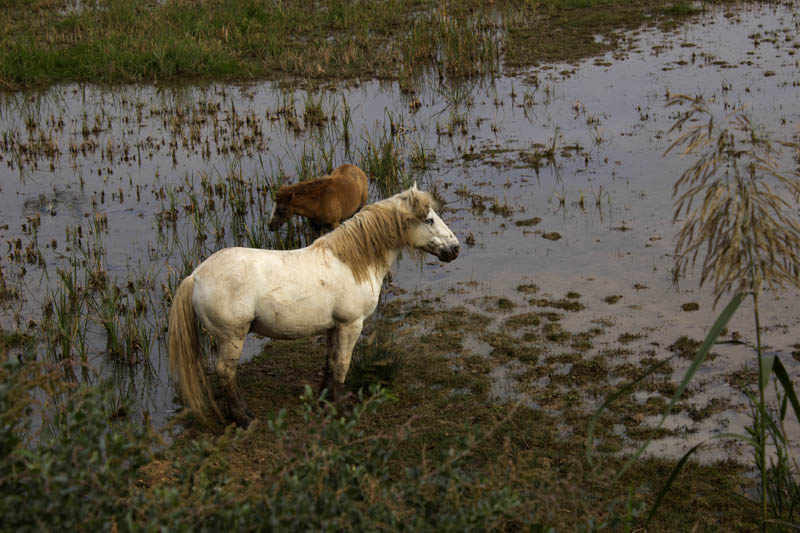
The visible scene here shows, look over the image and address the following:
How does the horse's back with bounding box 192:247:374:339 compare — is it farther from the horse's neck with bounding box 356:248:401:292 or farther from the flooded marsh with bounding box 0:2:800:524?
the flooded marsh with bounding box 0:2:800:524

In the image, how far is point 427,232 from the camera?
19.7 feet

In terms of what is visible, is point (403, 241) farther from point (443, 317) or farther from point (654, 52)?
point (654, 52)

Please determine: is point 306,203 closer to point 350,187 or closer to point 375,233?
point 350,187

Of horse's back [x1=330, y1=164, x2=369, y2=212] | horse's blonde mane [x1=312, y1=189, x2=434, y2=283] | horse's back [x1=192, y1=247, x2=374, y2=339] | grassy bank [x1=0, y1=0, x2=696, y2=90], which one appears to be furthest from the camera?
grassy bank [x1=0, y1=0, x2=696, y2=90]

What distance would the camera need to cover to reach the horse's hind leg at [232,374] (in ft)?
17.9

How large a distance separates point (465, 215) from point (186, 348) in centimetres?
474

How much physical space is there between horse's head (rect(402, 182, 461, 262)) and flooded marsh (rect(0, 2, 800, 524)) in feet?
2.72

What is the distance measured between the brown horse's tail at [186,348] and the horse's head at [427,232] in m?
1.59

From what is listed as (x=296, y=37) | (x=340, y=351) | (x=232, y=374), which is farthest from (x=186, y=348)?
(x=296, y=37)

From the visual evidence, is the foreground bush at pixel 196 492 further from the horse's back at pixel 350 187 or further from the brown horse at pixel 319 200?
the horse's back at pixel 350 187

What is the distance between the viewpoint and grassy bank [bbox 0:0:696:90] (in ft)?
49.6

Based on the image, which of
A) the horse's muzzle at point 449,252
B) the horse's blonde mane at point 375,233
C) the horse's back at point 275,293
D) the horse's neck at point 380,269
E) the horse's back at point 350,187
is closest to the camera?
the horse's back at point 275,293

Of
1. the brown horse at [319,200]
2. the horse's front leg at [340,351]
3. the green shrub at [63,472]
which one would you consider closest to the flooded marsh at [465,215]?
the brown horse at [319,200]

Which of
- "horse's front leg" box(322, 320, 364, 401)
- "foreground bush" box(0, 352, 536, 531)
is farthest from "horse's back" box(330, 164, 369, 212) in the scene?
"foreground bush" box(0, 352, 536, 531)
